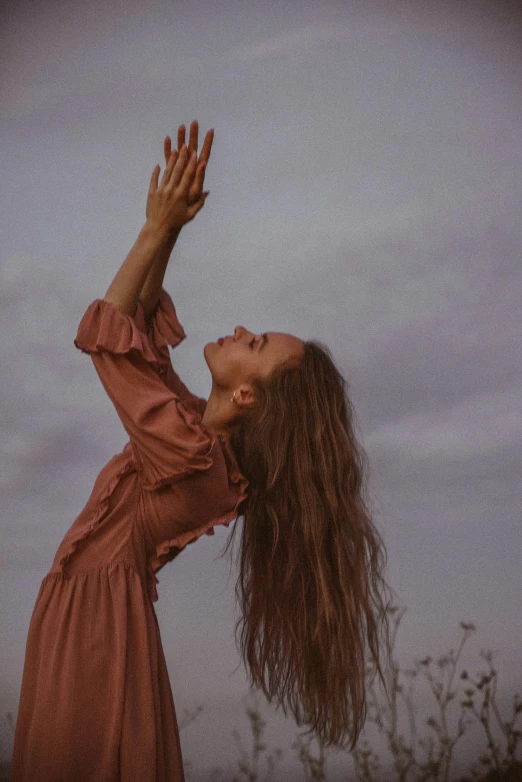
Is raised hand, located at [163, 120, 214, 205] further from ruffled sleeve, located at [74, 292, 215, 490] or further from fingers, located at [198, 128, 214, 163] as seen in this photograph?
ruffled sleeve, located at [74, 292, 215, 490]

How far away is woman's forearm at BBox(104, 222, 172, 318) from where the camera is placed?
163 cm

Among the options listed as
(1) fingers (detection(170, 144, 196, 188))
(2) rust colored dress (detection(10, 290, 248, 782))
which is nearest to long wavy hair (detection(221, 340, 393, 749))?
(2) rust colored dress (detection(10, 290, 248, 782))

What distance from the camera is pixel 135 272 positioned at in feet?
5.39

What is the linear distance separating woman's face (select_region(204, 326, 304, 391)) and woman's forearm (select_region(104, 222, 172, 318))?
259 millimetres

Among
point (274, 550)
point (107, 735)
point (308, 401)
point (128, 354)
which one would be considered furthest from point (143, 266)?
point (107, 735)

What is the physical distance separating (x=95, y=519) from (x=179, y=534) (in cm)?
17

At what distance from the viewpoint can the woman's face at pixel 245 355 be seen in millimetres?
1868

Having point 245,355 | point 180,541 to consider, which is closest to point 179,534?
point 180,541

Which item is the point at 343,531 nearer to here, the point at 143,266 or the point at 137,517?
the point at 137,517

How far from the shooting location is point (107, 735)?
1.53 meters

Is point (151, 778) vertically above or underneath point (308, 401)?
underneath

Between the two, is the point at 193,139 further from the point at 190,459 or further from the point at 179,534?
the point at 179,534

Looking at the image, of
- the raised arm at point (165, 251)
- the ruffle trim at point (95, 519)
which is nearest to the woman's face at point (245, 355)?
the raised arm at point (165, 251)

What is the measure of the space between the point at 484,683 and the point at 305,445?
3.63 feet
